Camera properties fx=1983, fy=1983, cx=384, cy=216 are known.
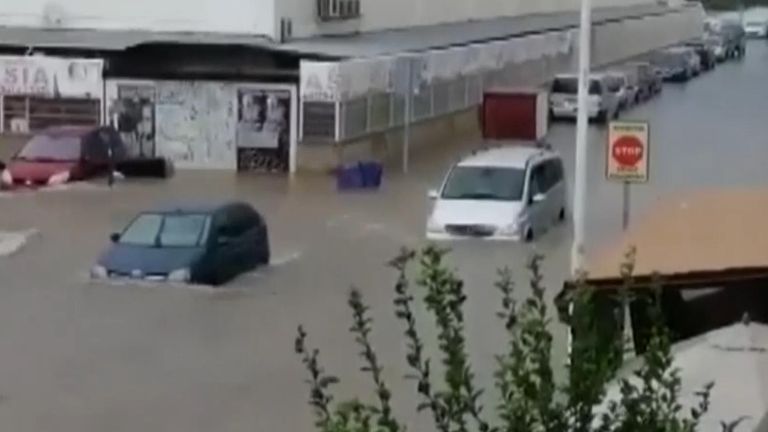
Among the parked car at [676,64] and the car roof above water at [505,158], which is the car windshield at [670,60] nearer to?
the parked car at [676,64]

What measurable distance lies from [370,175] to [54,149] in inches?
245

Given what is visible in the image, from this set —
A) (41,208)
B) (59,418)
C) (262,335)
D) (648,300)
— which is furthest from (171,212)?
(648,300)

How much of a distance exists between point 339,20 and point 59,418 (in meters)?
34.5

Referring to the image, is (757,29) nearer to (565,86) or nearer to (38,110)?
(565,86)

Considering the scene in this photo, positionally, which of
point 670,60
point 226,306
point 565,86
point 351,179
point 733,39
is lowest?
point 226,306

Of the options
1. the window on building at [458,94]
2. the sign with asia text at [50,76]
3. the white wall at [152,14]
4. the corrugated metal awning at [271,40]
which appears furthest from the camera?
the window on building at [458,94]

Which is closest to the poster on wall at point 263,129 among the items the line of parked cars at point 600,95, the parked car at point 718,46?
the line of parked cars at point 600,95

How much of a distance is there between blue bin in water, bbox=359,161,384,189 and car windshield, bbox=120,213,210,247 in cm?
1224

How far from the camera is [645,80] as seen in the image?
66.1 m

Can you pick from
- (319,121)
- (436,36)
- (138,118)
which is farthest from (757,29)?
(138,118)

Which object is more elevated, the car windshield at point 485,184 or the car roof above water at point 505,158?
the car roof above water at point 505,158

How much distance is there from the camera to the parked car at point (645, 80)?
64438mm

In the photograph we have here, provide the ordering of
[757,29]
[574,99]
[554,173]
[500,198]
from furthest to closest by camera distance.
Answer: [757,29]
[574,99]
[554,173]
[500,198]

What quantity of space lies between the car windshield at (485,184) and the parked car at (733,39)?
63.6 meters
